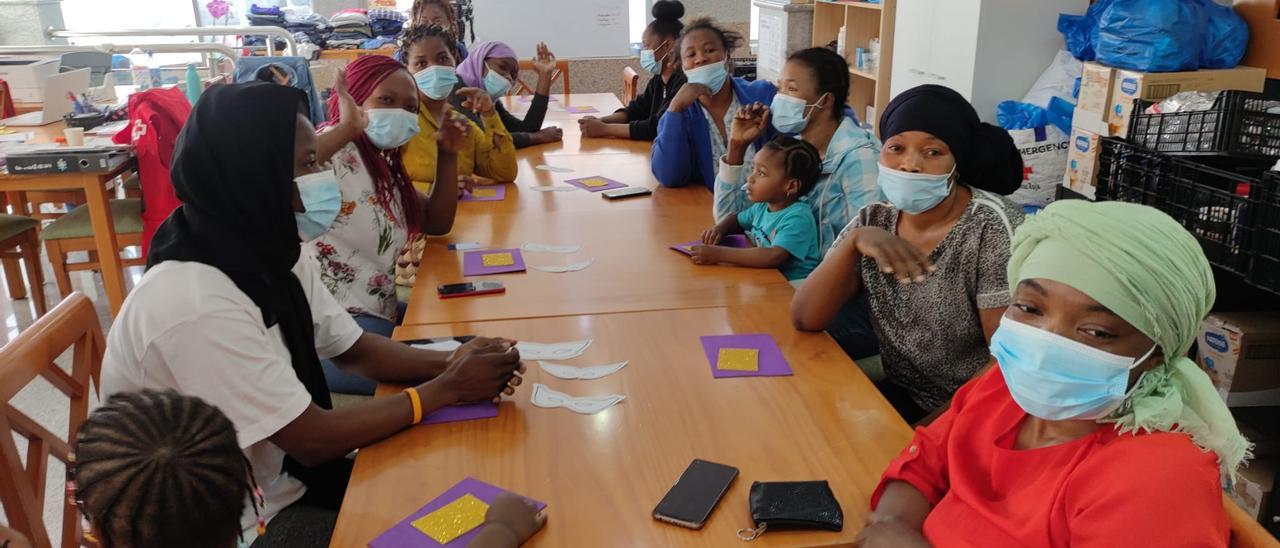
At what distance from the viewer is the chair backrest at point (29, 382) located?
4.06 ft

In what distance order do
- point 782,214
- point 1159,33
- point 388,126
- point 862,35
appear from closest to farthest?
point 782,214, point 388,126, point 1159,33, point 862,35

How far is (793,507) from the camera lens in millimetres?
1152

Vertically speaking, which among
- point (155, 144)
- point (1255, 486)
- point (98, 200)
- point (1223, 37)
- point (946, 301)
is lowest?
point (1255, 486)

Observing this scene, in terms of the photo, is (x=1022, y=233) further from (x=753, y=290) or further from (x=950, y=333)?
(x=753, y=290)

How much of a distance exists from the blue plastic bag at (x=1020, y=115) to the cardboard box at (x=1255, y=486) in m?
1.64

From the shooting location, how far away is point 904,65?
4637 millimetres

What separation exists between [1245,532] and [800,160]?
1.61m

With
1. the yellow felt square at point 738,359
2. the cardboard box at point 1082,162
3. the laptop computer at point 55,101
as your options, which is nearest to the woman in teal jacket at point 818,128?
the yellow felt square at point 738,359

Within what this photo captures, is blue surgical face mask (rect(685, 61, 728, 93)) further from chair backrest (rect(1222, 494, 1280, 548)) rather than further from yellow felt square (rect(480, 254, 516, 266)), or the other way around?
chair backrest (rect(1222, 494, 1280, 548))

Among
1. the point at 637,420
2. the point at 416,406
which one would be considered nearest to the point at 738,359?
the point at 637,420

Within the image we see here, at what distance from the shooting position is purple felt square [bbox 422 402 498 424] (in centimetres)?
146

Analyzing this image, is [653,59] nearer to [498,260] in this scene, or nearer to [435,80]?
[435,80]

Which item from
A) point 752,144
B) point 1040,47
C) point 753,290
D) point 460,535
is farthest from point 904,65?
point 460,535

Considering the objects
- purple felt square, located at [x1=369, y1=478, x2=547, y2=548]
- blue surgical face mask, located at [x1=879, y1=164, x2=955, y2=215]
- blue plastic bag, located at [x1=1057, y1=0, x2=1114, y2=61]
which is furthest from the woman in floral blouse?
blue plastic bag, located at [x1=1057, y1=0, x2=1114, y2=61]
